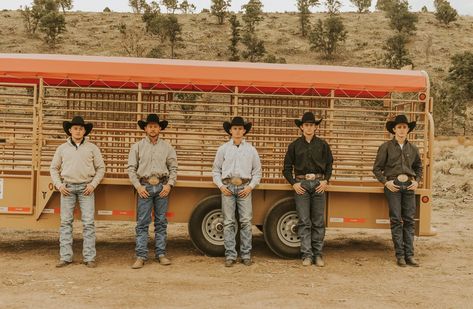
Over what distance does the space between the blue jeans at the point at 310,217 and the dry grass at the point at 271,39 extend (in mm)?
38535

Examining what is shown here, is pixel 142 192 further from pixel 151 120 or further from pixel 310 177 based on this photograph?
pixel 310 177

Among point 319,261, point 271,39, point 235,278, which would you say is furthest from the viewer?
point 271,39

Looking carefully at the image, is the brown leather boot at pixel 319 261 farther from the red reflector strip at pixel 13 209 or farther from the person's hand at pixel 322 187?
the red reflector strip at pixel 13 209

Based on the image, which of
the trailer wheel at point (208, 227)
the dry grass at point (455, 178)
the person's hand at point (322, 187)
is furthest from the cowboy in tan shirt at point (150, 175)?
the dry grass at point (455, 178)

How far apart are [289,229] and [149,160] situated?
2.19m

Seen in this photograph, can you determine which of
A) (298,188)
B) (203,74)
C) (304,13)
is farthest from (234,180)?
(304,13)

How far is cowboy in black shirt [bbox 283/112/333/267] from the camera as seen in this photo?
750 cm

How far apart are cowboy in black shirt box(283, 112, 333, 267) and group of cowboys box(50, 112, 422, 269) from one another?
0.01m

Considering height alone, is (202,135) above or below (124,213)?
above

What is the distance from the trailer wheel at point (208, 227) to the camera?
7.87 m

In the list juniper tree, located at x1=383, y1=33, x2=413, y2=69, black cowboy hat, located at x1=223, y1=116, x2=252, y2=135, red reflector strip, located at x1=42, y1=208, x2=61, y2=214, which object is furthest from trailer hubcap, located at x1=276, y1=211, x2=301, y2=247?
juniper tree, located at x1=383, y1=33, x2=413, y2=69

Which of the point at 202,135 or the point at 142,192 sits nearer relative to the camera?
the point at 142,192

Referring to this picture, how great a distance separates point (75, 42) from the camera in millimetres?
47500

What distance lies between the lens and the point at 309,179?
7.54 m
